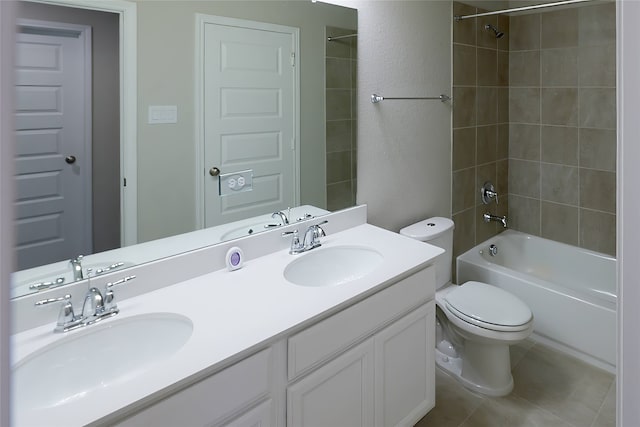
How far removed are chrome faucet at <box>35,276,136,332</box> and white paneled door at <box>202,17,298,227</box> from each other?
0.47 meters

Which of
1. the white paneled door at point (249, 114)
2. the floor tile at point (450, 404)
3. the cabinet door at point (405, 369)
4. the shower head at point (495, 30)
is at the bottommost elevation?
the floor tile at point (450, 404)

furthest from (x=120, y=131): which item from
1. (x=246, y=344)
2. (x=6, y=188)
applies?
(x=6, y=188)

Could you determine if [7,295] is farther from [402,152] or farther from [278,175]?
[402,152]

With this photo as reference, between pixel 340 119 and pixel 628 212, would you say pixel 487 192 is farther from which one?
pixel 628 212

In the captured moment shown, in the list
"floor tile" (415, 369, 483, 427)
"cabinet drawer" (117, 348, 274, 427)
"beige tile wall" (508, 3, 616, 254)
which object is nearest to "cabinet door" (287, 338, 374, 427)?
"cabinet drawer" (117, 348, 274, 427)

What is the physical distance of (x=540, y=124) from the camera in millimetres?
3100

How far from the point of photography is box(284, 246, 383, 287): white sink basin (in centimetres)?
175

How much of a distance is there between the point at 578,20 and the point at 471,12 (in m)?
0.74

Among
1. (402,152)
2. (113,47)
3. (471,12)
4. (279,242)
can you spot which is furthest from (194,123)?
(471,12)

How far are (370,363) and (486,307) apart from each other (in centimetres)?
91

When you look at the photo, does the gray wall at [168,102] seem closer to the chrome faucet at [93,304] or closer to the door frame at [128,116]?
the door frame at [128,116]

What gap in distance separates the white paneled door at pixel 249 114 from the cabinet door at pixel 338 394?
0.69 metres

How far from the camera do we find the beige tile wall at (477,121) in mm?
2723

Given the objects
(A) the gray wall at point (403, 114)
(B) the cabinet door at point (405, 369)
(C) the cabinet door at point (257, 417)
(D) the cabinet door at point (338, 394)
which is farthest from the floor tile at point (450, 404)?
(C) the cabinet door at point (257, 417)
